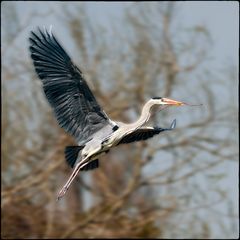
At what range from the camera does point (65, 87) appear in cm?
869

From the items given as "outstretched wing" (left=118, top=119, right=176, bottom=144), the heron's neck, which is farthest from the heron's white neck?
"outstretched wing" (left=118, top=119, right=176, bottom=144)

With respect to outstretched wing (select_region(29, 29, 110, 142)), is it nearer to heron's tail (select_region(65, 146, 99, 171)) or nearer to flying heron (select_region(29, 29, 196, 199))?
flying heron (select_region(29, 29, 196, 199))

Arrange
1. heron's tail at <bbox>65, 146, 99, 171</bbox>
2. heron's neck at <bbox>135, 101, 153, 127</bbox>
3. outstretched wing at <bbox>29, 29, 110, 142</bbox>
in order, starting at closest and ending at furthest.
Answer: heron's neck at <bbox>135, 101, 153, 127</bbox>, heron's tail at <bbox>65, 146, 99, 171</bbox>, outstretched wing at <bbox>29, 29, 110, 142</bbox>

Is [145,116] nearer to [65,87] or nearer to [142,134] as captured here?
[142,134]

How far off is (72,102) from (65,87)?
0.14 metres

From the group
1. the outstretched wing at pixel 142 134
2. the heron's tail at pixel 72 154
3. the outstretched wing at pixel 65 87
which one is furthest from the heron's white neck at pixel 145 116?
the heron's tail at pixel 72 154

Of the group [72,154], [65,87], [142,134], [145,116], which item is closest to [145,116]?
[145,116]

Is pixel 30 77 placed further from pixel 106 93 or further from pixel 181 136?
pixel 181 136

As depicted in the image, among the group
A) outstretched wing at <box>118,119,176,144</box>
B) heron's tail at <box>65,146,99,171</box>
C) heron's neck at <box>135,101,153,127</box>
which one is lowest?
heron's tail at <box>65,146,99,171</box>

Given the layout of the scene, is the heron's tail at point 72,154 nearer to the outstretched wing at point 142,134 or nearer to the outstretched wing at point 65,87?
the outstretched wing at point 65,87

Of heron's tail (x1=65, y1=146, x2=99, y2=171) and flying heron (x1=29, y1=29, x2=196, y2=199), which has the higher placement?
flying heron (x1=29, y1=29, x2=196, y2=199)

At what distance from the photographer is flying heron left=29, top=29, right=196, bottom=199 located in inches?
336

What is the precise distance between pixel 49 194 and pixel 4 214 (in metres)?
1.35

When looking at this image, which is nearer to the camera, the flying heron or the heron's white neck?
the heron's white neck
